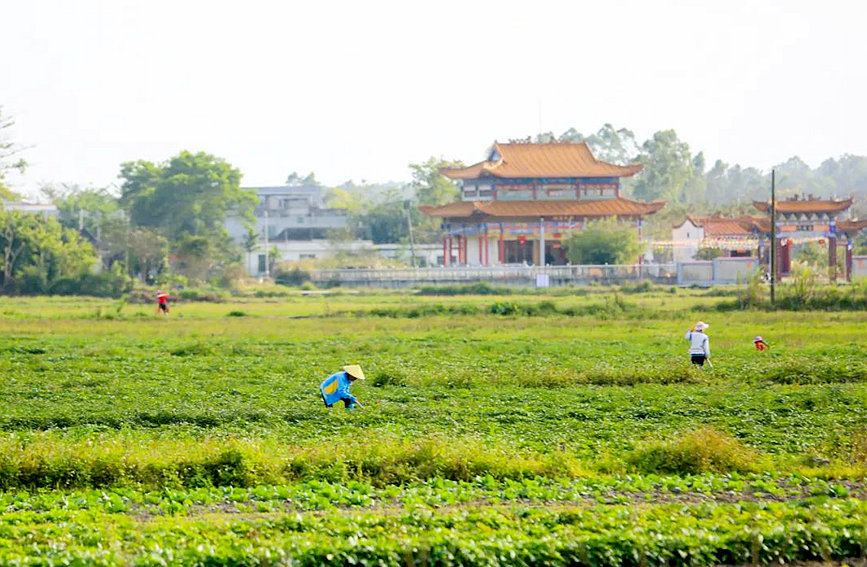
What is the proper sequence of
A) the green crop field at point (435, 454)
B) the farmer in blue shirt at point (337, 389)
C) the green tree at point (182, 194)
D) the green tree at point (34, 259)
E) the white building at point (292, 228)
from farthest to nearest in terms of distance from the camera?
the white building at point (292, 228) → the green tree at point (182, 194) → the green tree at point (34, 259) → the farmer in blue shirt at point (337, 389) → the green crop field at point (435, 454)

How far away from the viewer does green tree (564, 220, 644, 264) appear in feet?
254

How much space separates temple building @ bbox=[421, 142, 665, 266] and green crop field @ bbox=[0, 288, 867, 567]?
161 feet

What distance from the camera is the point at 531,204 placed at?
279ft

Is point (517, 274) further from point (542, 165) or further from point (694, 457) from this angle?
point (694, 457)

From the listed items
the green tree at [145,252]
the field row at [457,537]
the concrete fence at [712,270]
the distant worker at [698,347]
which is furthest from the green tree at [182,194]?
the field row at [457,537]

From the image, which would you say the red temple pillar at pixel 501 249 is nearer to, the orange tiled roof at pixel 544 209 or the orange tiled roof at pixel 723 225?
the orange tiled roof at pixel 544 209

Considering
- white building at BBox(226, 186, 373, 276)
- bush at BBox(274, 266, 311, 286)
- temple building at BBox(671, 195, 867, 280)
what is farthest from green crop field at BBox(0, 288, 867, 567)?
white building at BBox(226, 186, 373, 276)

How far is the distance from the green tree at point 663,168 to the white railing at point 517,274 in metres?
66.6

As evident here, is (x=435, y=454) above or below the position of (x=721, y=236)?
below

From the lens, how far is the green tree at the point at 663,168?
463ft

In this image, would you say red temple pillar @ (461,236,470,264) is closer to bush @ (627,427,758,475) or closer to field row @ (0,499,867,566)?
bush @ (627,427,758,475)

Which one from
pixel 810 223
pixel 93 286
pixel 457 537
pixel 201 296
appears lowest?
pixel 457 537

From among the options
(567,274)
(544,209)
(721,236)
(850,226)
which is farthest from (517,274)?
(850,226)

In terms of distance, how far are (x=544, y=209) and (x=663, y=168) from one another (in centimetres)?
6177
